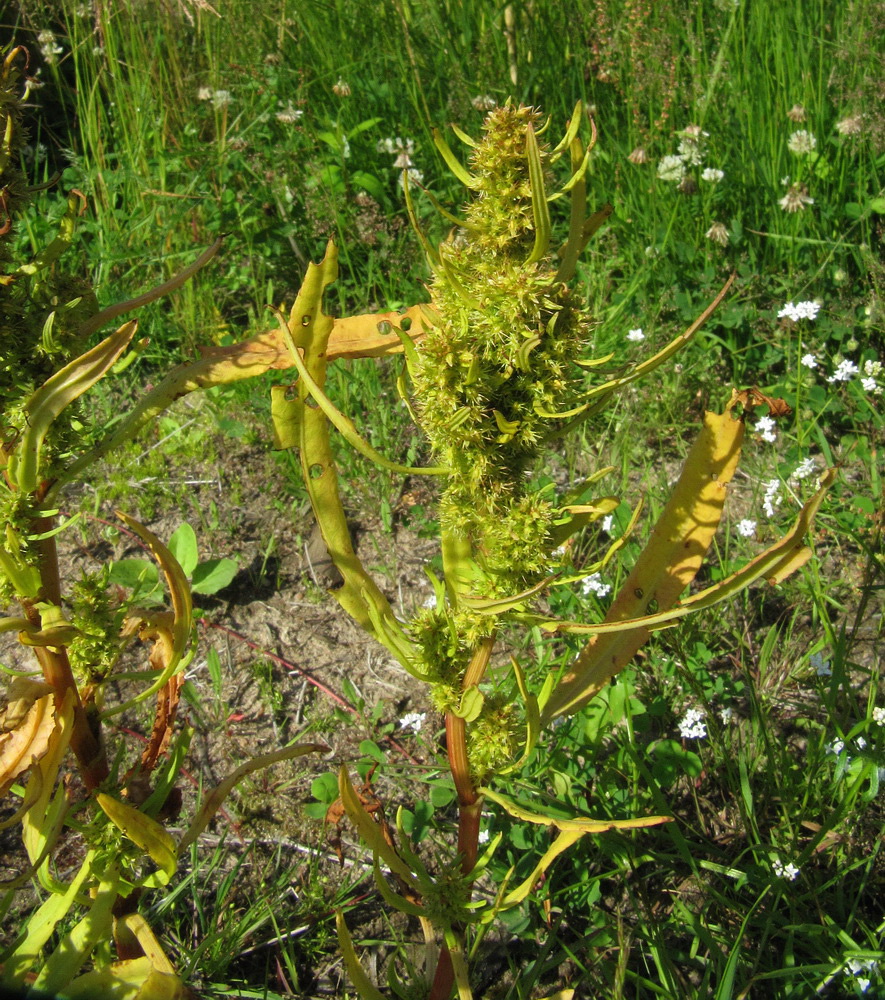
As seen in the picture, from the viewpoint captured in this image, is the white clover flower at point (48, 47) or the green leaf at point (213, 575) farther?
the white clover flower at point (48, 47)

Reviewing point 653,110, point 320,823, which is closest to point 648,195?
point 653,110

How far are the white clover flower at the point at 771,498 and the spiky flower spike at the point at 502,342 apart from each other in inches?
61.9

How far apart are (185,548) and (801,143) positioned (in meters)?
2.65

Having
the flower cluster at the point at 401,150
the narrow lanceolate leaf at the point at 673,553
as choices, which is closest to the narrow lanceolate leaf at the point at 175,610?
the narrow lanceolate leaf at the point at 673,553

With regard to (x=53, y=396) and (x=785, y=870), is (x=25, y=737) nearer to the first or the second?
(x=53, y=396)

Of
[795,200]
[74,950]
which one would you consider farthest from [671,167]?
[74,950]

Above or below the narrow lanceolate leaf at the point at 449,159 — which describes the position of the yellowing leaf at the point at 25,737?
below

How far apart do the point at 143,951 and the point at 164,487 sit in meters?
1.59

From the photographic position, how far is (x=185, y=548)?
2.40 m

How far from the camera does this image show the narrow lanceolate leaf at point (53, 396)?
1.09 m

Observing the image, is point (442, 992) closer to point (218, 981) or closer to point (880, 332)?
point (218, 981)

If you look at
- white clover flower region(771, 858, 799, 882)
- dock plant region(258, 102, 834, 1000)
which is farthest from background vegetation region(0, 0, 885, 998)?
dock plant region(258, 102, 834, 1000)

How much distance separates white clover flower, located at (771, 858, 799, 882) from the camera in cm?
165

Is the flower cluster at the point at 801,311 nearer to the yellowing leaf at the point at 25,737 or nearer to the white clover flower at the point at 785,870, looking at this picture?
the white clover flower at the point at 785,870
